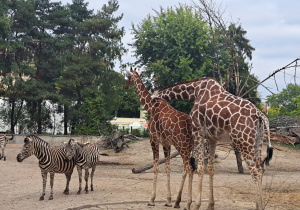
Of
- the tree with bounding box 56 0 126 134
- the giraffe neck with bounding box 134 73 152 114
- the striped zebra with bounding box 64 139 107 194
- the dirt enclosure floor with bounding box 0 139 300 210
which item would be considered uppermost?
the tree with bounding box 56 0 126 134

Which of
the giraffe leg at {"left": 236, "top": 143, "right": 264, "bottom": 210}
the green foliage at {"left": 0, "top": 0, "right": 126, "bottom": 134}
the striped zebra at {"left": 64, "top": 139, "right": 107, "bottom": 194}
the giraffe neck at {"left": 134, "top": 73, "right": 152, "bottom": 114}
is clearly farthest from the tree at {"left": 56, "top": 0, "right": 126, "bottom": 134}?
the giraffe leg at {"left": 236, "top": 143, "right": 264, "bottom": 210}

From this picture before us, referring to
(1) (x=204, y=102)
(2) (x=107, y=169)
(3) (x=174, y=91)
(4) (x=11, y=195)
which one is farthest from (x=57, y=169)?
(2) (x=107, y=169)

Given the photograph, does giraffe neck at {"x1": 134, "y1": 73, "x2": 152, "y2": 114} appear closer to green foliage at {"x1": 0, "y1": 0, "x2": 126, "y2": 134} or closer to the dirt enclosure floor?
the dirt enclosure floor

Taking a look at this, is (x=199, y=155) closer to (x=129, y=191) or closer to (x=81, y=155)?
(x=129, y=191)

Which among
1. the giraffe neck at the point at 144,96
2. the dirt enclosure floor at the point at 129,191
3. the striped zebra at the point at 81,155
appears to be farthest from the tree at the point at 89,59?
the giraffe neck at the point at 144,96

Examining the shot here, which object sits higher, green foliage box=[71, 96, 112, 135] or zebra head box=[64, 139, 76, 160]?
green foliage box=[71, 96, 112, 135]

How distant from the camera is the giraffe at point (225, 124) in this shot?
9242 millimetres

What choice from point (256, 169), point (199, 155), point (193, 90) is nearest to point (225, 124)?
point (199, 155)

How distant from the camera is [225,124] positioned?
31.5 feet

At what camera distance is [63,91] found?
43.7m

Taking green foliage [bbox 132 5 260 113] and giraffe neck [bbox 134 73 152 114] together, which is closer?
giraffe neck [bbox 134 73 152 114]

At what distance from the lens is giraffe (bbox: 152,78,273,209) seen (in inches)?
364

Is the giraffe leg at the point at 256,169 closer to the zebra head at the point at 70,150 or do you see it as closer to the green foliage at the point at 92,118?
the zebra head at the point at 70,150

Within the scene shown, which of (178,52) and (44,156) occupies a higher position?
(178,52)
